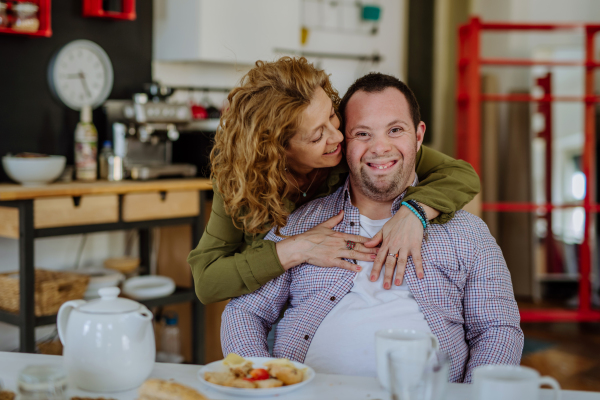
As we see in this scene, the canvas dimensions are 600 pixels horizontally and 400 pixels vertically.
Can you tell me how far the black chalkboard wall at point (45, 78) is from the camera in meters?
2.83

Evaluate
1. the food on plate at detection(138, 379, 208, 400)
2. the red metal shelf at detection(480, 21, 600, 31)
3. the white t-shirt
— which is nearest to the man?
the white t-shirt

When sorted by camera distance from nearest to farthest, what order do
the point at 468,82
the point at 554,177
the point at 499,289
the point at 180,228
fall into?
the point at 499,289 → the point at 180,228 → the point at 468,82 → the point at 554,177

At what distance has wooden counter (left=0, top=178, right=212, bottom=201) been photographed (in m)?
2.30

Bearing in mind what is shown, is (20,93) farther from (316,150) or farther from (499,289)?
(499,289)

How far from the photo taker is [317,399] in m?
0.98

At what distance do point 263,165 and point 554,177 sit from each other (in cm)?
367

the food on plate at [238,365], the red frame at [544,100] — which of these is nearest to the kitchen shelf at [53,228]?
the food on plate at [238,365]

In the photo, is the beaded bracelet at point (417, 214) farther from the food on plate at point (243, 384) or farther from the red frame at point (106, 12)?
the red frame at point (106, 12)

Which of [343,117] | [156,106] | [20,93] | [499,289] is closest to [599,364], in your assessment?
[499,289]

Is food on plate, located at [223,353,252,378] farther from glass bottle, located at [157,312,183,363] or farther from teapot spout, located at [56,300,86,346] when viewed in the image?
glass bottle, located at [157,312,183,363]

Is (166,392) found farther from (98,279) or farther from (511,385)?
(98,279)

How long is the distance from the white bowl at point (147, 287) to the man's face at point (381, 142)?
4.91 feet

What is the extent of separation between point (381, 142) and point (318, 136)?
0.16 m

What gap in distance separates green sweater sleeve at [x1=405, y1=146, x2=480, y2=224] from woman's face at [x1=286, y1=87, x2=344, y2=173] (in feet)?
0.74
